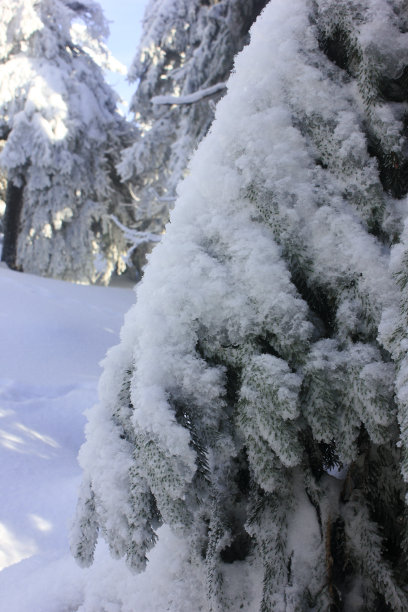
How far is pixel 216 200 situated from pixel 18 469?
7.38 ft

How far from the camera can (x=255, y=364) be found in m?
0.86

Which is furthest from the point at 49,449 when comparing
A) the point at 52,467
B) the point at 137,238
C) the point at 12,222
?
the point at 12,222

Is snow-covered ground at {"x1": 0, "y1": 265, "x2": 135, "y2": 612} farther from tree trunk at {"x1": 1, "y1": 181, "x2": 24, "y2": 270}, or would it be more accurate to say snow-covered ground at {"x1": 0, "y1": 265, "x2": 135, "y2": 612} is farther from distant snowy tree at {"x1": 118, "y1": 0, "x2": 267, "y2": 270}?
tree trunk at {"x1": 1, "y1": 181, "x2": 24, "y2": 270}

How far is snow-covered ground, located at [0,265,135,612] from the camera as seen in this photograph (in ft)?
4.59

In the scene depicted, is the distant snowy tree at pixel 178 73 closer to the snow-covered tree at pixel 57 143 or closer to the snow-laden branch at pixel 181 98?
Result: the snow-laden branch at pixel 181 98

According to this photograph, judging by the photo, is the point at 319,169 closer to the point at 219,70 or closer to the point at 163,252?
the point at 163,252

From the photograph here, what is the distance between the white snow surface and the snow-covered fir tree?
336mm

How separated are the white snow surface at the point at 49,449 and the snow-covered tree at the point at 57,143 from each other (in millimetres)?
3627

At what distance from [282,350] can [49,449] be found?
2.50 metres

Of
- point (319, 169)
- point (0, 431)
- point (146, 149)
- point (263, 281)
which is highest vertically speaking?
point (319, 169)

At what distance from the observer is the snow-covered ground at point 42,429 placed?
140 centimetres

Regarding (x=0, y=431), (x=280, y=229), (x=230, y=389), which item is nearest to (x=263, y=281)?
(x=280, y=229)

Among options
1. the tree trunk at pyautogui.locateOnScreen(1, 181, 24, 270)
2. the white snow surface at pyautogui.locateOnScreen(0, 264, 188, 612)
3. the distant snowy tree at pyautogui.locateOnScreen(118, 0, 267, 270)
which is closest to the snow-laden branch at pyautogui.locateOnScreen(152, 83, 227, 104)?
the distant snowy tree at pyautogui.locateOnScreen(118, 0, 267, 270)

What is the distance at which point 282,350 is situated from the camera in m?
0.88
